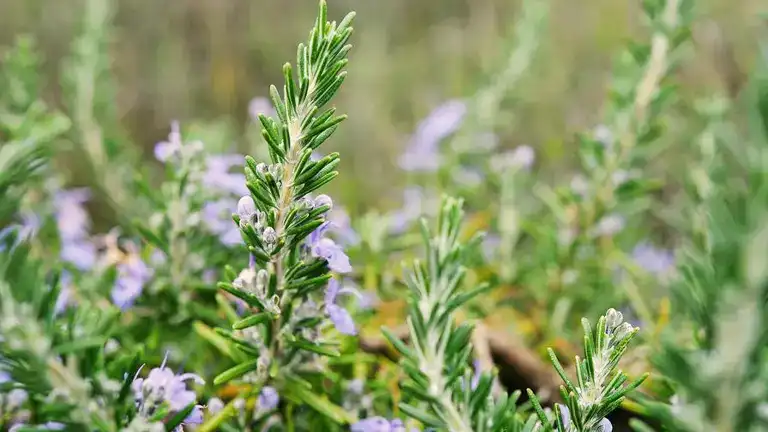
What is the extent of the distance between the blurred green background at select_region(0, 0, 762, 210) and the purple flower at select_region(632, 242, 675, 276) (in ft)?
2.51

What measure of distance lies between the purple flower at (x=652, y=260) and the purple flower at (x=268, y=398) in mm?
702

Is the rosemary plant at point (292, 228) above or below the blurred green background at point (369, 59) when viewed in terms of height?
below

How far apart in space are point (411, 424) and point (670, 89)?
52 cm

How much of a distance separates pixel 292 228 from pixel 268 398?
0.17 metres

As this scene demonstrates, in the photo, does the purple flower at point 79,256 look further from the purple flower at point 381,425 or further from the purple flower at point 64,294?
the purple flower at point 381,425

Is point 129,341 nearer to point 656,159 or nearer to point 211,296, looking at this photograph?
point 211,296

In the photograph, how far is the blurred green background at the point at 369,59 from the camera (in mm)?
2119

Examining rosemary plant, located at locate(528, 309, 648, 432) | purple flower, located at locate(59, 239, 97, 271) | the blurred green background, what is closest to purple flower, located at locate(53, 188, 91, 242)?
purple flower, located at locate(59, 239, 97, 271)

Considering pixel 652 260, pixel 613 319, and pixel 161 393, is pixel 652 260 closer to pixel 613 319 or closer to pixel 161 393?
pixel 613 319

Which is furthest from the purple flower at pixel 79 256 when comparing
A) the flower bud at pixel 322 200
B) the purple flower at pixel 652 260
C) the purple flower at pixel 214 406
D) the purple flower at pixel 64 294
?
the purple flower at pixel 652 260

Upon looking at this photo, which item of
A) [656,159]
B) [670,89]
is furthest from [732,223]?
[656,159]

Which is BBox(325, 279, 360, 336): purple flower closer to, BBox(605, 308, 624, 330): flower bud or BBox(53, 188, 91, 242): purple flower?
BBox(605, 308, 624, 330): flower bud

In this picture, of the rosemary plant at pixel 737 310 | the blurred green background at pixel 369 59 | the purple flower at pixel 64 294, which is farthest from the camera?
Result: the blurred green background at pixel 369 59

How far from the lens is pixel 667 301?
931 mm
